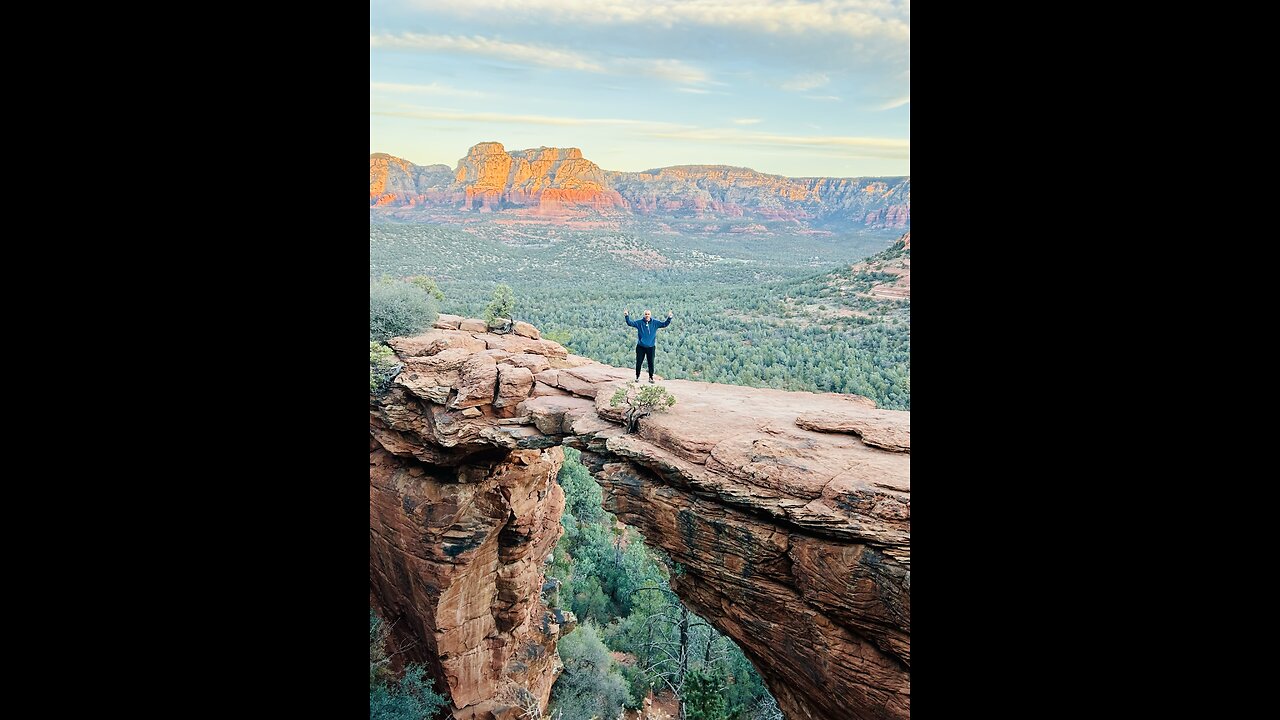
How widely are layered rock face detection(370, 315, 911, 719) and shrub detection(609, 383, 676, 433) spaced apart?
0.10m

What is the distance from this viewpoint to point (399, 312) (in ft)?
33.0

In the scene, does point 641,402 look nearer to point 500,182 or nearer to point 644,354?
point 644,354

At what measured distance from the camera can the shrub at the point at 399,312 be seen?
9.88 metres

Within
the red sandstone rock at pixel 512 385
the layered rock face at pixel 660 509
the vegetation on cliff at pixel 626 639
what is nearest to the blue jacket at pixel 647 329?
the layered rock face at pixel 660 509

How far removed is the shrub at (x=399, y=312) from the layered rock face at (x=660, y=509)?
32 cm

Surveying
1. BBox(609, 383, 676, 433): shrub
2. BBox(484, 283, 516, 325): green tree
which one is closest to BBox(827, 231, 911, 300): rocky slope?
BBox(484, 283, 516, 325): green tree

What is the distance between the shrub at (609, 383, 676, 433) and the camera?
7.32 m

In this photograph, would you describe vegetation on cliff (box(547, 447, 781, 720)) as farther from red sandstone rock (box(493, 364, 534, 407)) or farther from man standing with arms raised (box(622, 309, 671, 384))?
red sandstone rock (box(493, 364, 534, 407))

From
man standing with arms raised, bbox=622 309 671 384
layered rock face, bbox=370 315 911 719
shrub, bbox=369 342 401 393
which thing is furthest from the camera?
shrub, bbox=369 342 401 393

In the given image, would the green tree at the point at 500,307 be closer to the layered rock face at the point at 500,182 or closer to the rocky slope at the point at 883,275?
the rocky slope at the point at 883,275

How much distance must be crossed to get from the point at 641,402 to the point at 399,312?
4.57 meters

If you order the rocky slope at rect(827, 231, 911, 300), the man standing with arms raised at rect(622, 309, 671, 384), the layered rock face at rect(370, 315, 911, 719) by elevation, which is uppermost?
the rocky slope at rect(827, 231, 911, 300)
